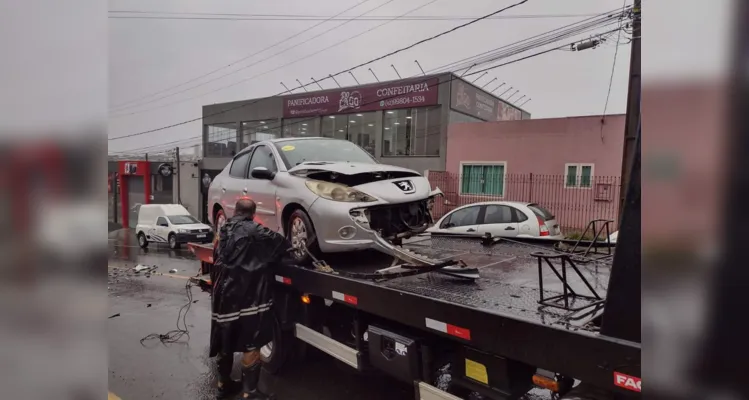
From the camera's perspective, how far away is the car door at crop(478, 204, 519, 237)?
9250 mm

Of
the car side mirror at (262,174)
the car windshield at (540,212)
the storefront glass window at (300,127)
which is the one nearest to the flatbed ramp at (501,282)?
the car side mirror at (262,174)

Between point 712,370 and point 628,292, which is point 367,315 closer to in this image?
point 628,292

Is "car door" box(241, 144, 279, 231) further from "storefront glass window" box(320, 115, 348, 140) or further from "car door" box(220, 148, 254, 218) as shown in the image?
"storefront glass window" box(320, 115, 348, 140)

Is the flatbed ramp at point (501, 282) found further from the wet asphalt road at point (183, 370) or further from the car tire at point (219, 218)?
the car tire at point (219, 218)

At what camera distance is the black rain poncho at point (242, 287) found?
13.4 ft

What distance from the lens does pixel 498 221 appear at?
9469 millimetres

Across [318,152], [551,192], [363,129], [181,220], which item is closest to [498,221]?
[318,152]

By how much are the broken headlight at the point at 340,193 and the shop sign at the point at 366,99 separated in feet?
54.6

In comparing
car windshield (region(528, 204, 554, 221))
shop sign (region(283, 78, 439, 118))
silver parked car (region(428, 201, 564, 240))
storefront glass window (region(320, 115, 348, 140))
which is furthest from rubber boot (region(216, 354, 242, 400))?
storefront glass window (region(320, 115, 348, 140))

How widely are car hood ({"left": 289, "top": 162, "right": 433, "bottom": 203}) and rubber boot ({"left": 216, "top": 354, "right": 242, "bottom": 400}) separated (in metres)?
1.89

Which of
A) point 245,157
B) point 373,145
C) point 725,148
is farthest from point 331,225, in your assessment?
point 373,145

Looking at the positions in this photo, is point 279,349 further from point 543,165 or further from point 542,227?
point 543,165

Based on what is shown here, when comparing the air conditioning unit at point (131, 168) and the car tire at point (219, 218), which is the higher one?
the air conditioning unit at point (131, 168)

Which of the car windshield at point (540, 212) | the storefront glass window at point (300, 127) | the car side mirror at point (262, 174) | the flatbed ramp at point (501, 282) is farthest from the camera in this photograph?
the storefront glass window at point (300, 127)
